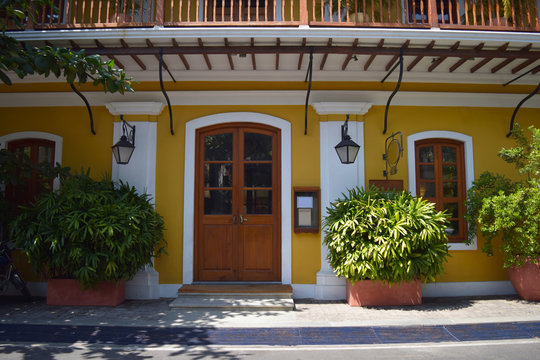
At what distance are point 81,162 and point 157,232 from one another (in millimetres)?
2164

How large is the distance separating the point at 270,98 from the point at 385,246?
3360 millimetres

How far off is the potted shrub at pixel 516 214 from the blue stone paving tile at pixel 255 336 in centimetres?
382

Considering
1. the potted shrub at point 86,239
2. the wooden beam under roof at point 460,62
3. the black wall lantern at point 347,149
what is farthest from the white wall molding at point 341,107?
the potted shrub at point 86,239

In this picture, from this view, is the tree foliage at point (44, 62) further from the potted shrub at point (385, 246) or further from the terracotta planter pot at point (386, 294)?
the terracotta planter pot at point (386, 294)

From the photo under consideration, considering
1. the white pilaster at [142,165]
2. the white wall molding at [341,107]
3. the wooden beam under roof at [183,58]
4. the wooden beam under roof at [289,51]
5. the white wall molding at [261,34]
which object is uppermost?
the white wall molding at [261,34]

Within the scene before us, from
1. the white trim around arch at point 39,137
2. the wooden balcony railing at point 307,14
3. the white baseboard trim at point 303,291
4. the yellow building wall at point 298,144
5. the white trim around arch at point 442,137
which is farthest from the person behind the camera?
the white trim around arch at point 39,137

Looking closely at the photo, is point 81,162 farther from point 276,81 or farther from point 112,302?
point 276,81

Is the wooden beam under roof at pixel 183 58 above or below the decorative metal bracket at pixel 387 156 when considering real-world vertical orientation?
above

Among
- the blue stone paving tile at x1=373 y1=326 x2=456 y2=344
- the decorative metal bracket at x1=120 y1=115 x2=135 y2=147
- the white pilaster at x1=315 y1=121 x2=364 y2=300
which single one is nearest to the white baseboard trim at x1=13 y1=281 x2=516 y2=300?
the white pilaster at x1=315 y1=121 x2=364 y2=300

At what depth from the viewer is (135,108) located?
6730 millimetres

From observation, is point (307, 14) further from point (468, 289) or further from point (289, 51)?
point (468, 289)

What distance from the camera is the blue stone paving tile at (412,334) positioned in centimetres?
448

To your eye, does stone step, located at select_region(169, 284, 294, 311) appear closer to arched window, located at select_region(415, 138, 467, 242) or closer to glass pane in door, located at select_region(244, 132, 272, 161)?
glass pane in door, located at select_region(244, 132, 272, 161)

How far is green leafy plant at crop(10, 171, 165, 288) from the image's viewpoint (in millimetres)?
5426
